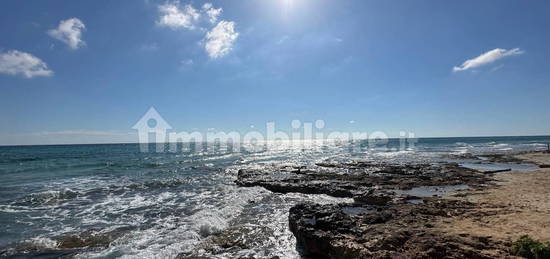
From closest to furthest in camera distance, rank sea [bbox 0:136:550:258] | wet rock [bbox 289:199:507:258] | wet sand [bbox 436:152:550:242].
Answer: wet rock [bbox 289:199:507:258] < wet sand [bbox 436:152:550:242] < sea [bbox 0:136:550:258]

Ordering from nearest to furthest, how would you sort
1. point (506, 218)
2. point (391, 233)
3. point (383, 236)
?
1. point (383, 236)
2. point (391, 233)
3. point (506, 218)

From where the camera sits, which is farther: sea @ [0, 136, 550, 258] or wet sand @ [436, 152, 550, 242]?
sea @ [0, 136, 550, 258]

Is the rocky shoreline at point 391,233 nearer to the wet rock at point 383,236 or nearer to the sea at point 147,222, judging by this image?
the wet rock at point 383,236

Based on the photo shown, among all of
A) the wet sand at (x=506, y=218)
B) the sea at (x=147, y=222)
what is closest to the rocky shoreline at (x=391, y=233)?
the wet sand at (x=506, y=218)

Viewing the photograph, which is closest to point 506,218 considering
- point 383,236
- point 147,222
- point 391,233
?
point 391,233

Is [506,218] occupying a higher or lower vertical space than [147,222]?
higher

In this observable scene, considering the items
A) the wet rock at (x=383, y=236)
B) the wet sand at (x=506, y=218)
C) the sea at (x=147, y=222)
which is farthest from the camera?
the sea at (x=147, y=222)

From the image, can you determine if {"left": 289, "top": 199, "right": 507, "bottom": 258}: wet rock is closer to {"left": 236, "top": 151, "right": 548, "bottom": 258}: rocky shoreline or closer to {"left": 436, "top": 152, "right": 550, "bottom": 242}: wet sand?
{"left": 236, "top": 151, "right": 548, "bottom": 258}: rocky shoreline

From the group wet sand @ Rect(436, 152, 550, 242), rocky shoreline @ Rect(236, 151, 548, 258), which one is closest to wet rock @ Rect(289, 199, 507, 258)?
rocky shoreline @ Rect(236, 151, 548, 258)

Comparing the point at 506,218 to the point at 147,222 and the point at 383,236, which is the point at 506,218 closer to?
the point at 383,236

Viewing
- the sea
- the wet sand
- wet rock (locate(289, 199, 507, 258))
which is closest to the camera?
wet rock (locate(289, 199, 507, 258))

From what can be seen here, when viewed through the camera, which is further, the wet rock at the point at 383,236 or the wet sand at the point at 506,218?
the wet sand at the point at 506,218

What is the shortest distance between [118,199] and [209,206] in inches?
270

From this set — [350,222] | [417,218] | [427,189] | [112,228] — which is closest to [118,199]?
[112,228]
